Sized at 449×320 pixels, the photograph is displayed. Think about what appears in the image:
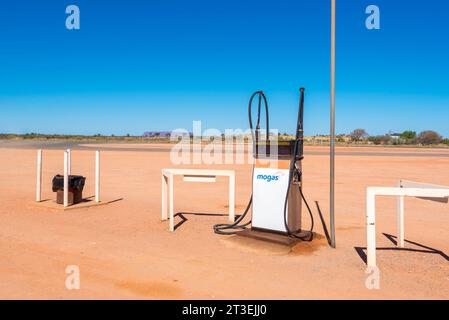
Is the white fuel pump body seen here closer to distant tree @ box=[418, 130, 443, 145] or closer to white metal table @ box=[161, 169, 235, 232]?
white metal table @ box=[161, 169, 235, 232]

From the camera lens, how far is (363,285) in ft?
15.4

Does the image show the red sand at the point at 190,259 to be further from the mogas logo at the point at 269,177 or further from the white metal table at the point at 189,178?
the mogas logo at the point at 269,177

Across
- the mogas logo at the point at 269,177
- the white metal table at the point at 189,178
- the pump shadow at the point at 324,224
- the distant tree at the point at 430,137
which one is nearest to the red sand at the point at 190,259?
the pump shadow at the point at 324,224

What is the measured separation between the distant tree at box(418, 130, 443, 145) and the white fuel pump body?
102 meters

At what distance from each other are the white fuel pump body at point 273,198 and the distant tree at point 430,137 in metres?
102

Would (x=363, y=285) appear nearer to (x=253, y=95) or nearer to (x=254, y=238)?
(x=254, y=238)

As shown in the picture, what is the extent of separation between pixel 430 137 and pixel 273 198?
376 ft

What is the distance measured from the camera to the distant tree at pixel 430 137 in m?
99.4

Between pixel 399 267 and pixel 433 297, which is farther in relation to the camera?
pixel 399 267

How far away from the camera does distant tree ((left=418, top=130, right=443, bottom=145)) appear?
326 ft

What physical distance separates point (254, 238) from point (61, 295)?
10.3 feet

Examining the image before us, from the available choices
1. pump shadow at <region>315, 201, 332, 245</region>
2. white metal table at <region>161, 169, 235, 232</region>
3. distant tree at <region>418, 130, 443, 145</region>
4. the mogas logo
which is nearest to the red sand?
pump shadow at <region>315, 201, 332, 245</region>
